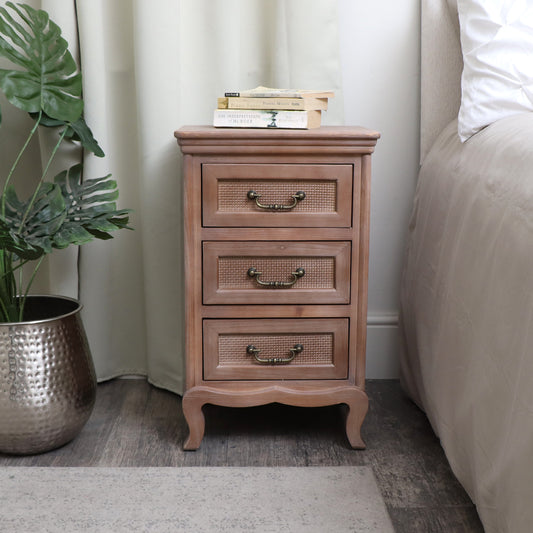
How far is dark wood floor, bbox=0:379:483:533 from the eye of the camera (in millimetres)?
1241

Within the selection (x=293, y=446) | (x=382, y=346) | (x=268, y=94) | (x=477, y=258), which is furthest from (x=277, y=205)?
(x=382, y=346)

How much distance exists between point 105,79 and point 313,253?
740 mm

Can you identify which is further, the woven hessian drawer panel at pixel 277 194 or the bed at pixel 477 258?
the woven hessian drawer panel at pixel 277 194

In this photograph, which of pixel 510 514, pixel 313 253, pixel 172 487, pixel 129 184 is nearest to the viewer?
pixel 510 514

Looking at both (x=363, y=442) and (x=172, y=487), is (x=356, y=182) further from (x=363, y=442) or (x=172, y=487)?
(x=172, y=487)

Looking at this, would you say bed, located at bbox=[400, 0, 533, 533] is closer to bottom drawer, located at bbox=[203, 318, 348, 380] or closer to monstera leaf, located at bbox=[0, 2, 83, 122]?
bottom drawer, located at bbox=[203, 318, 348, 380]

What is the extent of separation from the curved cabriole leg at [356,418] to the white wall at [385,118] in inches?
17.0

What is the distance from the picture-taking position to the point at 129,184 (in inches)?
69.3

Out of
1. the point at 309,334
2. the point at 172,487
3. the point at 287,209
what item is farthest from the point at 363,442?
the point at 287,209

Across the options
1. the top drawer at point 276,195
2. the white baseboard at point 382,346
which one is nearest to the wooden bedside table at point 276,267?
the top drawer at point 276,195

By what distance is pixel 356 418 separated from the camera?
1.46 m

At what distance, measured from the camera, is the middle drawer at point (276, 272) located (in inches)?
54.4

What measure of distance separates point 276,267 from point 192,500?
0.49 metres

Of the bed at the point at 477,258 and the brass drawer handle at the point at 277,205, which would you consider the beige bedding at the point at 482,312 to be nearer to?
the bed at the point at 477,258
